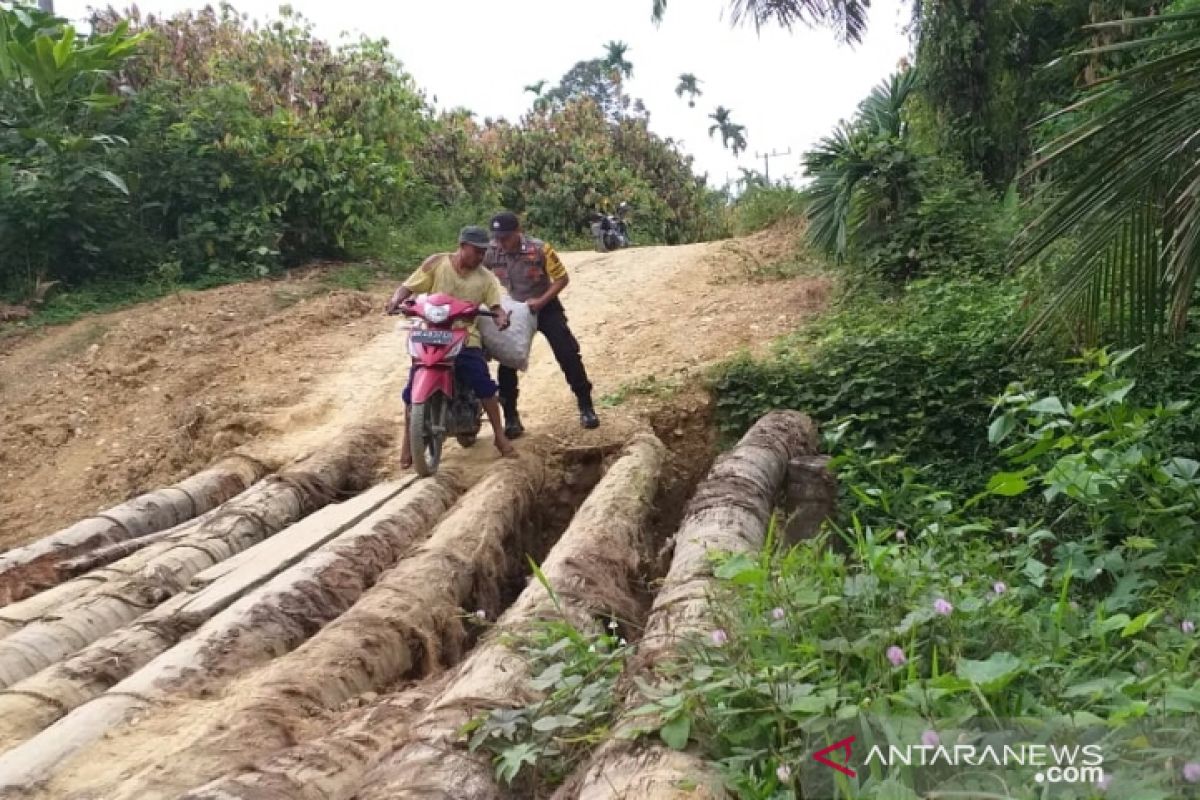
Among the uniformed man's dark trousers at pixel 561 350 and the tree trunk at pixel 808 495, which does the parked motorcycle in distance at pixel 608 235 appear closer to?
the uniformed man's dark trousers at pixel 561 350

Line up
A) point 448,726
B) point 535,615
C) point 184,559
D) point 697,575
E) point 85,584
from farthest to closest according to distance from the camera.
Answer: point 184,559
point 85,584
point 535,615
point 697,575
point 448,726

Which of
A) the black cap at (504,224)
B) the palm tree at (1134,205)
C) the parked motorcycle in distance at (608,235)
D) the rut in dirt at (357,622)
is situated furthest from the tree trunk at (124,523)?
Answer: the parked motorcycle in distance at (608,235)

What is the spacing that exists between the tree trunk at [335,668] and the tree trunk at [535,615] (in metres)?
0.41

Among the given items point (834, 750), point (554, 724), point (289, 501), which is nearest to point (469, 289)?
point (289, 501)

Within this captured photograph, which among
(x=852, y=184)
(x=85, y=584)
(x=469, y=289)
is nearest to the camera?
(x=85, y=584)

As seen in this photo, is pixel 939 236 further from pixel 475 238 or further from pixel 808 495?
pixel 475 238

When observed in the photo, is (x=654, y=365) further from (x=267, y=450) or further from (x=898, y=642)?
(x=898, y=642)

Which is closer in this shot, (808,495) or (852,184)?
(808,495)

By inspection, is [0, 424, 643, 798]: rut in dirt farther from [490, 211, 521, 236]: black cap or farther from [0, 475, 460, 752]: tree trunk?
[490, 211, 521, 236]: black cap

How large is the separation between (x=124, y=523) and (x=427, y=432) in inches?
66.3

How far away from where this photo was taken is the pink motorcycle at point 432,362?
5.57 m

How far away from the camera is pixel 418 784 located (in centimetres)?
235

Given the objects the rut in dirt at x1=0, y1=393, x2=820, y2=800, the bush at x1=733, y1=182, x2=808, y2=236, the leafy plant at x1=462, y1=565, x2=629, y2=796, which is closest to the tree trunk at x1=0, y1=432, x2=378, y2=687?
the rut in dirt at x1=0, y1=393, x2=820, y2=800

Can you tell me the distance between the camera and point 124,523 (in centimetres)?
548
